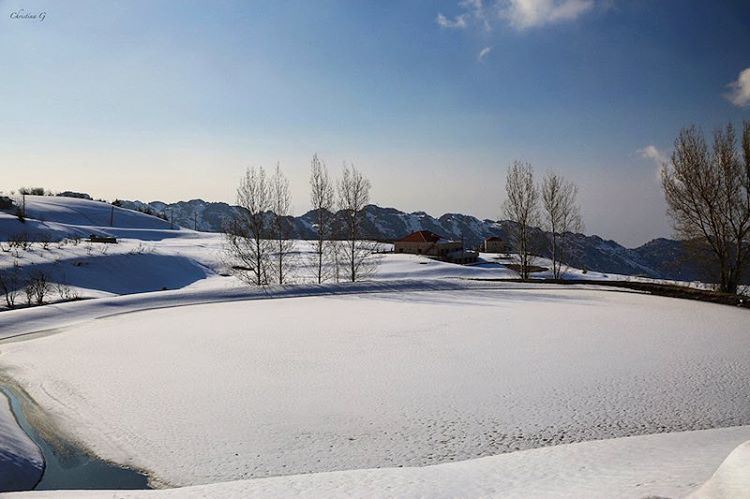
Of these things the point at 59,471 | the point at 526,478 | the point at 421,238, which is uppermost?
the point at 421,238

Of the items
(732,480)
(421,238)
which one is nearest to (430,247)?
(421,238)

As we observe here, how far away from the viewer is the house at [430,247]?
49.2 metres

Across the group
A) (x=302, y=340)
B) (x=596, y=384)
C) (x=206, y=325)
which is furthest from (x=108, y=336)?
(x=596, y=384)

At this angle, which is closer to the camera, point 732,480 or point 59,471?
point 732,480

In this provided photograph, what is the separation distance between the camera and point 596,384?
8.42 metres

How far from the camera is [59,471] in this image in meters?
5.98

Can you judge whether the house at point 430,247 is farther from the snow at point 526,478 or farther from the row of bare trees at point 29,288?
the snow at point 526,478

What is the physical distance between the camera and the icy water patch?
18.4 feet

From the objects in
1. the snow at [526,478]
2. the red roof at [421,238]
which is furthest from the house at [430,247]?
the snow at [526,478]

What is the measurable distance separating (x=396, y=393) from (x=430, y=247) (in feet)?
141

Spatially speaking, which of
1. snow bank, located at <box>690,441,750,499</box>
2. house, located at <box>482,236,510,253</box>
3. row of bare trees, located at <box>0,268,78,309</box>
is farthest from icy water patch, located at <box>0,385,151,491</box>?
house, located at <box>482,236,510,253</box>

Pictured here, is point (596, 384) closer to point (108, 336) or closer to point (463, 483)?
point (463, 483)

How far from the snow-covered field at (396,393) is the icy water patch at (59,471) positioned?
0.19 metres

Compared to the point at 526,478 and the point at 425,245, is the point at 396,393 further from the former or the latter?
the point at 425,245
